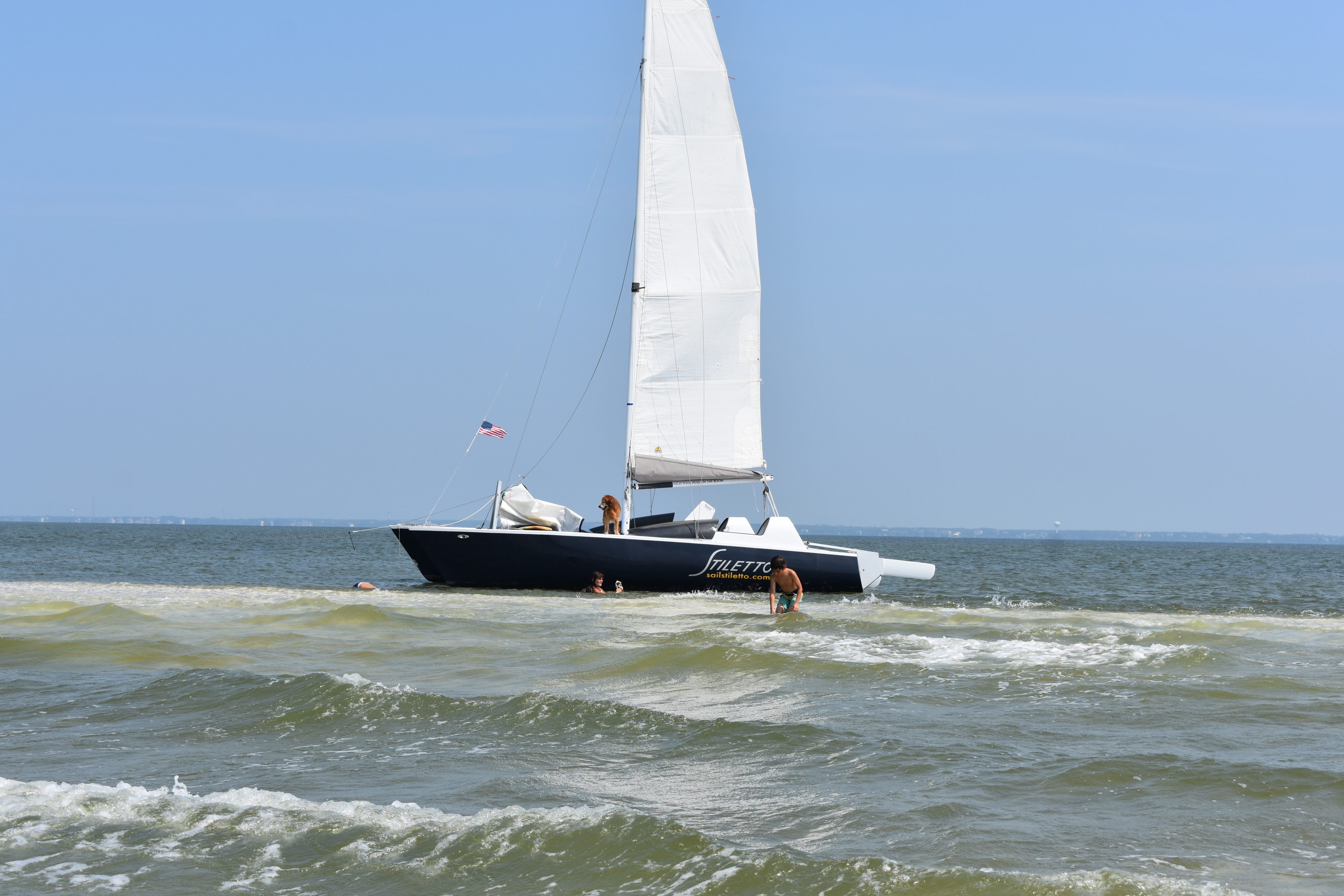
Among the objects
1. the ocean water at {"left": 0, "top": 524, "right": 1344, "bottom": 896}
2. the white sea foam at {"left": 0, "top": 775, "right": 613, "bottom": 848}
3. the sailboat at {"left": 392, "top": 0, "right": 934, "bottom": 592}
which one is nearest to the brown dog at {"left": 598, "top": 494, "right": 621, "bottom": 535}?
the sailboat at {"left": 392, "top": 0, "right": 934, "bottom": 592}

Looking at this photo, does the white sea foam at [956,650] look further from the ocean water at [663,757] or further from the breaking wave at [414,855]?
the breaking wave at [414,855]

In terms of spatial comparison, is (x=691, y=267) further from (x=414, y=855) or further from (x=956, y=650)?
(x=414, y=855)

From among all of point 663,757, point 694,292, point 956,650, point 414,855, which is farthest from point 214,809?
point 694,292

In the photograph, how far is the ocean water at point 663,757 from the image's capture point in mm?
5848

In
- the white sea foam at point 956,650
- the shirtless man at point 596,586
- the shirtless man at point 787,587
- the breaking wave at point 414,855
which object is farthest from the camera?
the shirtless man at point 596,586

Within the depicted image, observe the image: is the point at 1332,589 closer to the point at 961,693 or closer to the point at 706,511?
the point at 706,511

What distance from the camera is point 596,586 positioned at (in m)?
22.1

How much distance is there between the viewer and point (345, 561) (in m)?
45.9

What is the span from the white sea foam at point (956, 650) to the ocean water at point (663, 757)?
0.09 m

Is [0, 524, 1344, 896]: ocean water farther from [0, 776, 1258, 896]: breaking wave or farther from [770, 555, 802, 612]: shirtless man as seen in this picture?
[770, 555, 802, 612]: shirtless man

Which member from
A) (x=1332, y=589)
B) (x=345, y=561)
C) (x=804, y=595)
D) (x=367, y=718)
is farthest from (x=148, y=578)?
(x=1332, y=589)

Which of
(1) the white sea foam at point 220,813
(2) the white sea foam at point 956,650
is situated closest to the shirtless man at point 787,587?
(2) the white sea foam at point 956,650

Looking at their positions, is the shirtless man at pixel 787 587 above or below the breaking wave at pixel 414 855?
above

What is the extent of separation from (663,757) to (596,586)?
1388cm
